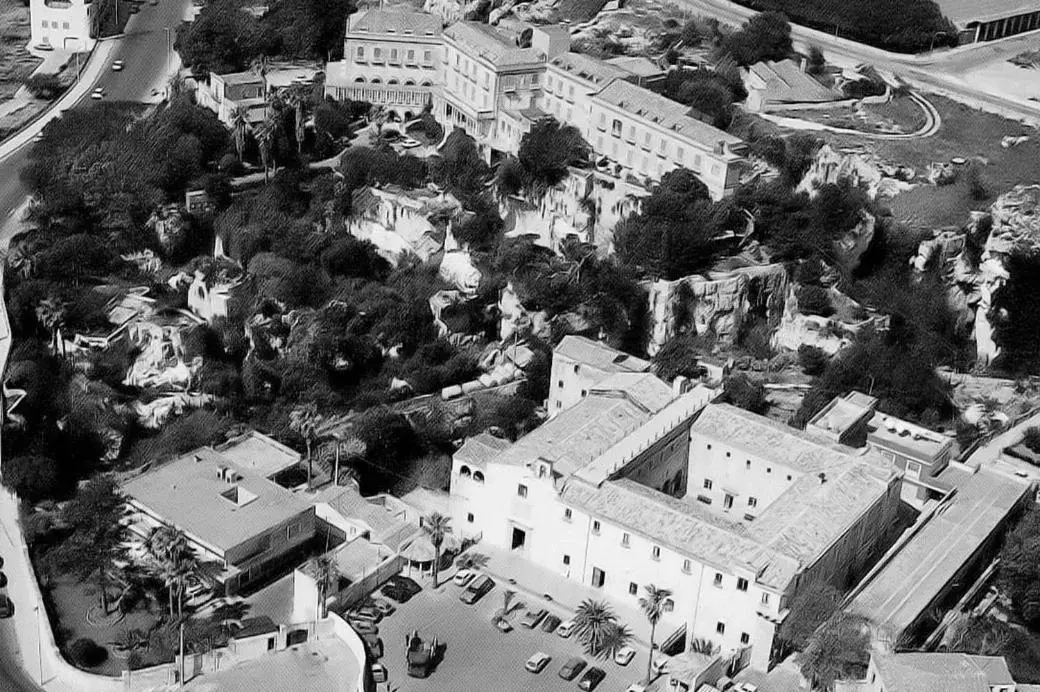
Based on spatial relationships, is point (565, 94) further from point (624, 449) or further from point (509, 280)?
point (624, 449)

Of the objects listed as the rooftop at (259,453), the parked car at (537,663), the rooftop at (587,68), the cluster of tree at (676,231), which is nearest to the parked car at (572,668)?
the parked car at (537,663)

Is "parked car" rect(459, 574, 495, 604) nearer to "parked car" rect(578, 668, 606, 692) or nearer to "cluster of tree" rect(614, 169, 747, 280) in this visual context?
"parked car" rect(578, 668, 606, 692)

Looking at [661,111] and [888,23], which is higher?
[661,111]

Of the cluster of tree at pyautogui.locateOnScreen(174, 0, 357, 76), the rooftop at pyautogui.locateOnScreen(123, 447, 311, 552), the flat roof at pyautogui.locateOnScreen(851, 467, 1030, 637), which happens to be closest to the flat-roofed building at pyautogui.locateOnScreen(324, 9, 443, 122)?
the cluster of tree at pyautogui.locateOnScreen(174, 0, 357, 76)

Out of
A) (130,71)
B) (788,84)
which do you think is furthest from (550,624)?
(130,71)

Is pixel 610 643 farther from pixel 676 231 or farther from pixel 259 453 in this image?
pixel 676 231

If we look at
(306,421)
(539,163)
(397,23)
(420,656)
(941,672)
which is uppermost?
(397,23)

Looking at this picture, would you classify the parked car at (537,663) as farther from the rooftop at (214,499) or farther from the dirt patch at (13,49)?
the dirt patch at (13,49)
